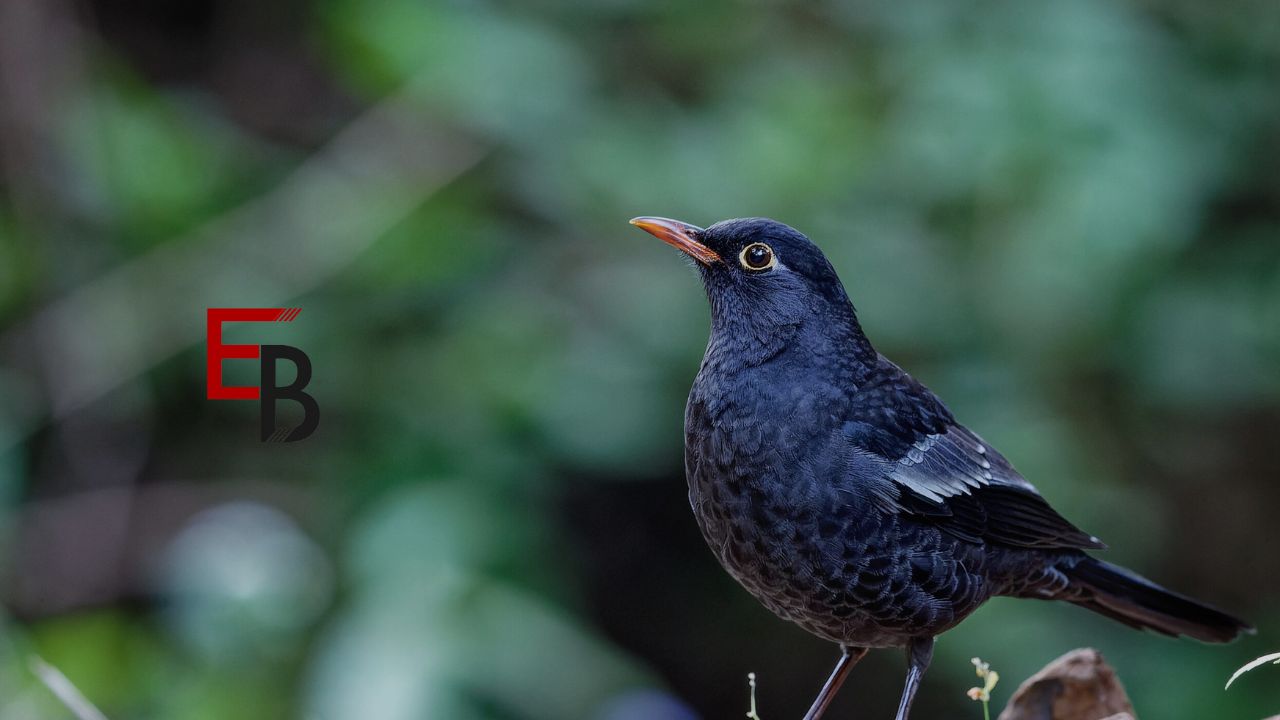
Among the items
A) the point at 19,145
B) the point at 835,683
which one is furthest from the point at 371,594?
the point at 19,145

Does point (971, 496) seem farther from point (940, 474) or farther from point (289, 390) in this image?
point (289, 390)

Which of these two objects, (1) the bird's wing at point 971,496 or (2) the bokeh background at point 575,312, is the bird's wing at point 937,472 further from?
(2) the bokeh background at point 575,312

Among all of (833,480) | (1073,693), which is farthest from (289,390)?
(1073,693)

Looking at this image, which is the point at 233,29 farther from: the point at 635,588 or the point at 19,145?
the point at 635,588

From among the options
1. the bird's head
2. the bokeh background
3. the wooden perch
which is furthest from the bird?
the bokeh background

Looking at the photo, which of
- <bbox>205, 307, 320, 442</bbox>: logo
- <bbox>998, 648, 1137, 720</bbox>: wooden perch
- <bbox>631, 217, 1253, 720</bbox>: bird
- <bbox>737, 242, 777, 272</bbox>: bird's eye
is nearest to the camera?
<bbox>631, 217, 1253, 720</bbox>: bird

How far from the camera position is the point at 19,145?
564 centimetres

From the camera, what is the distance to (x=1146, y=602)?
116 inches

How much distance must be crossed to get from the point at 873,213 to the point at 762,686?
2269 millimetres

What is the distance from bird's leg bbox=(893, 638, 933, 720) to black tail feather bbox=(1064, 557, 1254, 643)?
0.49m

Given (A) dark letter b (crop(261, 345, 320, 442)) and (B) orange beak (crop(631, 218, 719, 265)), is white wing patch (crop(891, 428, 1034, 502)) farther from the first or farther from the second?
(A) dark letter b (crop(261, 345, 320, 442))

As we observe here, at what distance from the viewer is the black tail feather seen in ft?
9.55

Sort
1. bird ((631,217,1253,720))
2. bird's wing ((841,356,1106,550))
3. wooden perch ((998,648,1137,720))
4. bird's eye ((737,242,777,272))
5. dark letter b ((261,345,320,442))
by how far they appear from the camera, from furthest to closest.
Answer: dark letter b ((261,345,320,442)) → wooden perch ((998,648,1137,720)) → bird's eye ((737,242,777,272)) → bird's wing ((841,356,1106,550)) → bird ((631,217,1253,720))

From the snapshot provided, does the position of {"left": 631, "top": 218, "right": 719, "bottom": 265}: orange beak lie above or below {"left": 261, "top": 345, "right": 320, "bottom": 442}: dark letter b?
above
